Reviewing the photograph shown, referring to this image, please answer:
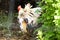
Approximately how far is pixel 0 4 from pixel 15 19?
865 millimetres

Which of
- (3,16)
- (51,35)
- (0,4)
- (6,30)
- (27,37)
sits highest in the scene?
(0,4)

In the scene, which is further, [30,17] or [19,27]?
[19,27]

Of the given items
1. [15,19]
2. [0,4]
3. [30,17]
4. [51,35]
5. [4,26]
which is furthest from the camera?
[0,4]

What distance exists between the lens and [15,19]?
504cm

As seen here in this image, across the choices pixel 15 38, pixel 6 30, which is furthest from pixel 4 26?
pixel 15 38

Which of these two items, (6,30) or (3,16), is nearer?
(6,30)

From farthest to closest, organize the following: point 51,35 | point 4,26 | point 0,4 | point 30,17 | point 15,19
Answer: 1. point 0,4
2. point 15,19
3. point 4,26
4. point 30,17
5. point 51,35

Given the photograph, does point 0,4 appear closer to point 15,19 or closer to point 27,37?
point 15,19

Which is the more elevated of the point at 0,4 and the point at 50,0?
the point at 0,4

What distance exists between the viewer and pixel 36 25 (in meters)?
4.38

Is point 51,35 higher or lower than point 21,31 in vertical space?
lower

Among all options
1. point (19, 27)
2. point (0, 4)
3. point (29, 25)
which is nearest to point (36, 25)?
point (29, 25)

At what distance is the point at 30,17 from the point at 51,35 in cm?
132

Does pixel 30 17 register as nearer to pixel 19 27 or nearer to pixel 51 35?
pixel 19 27
